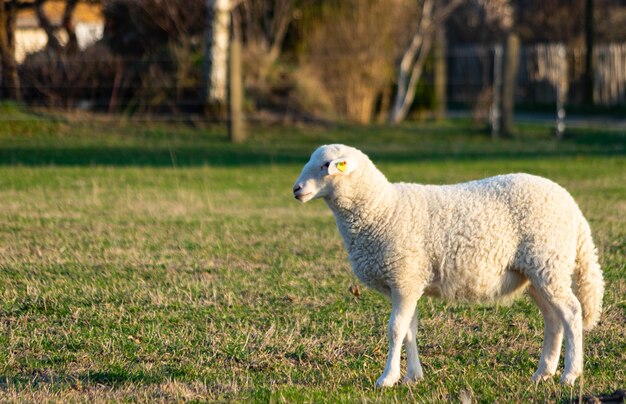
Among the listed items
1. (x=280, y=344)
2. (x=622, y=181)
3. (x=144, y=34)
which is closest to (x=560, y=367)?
(x=280, y=344)

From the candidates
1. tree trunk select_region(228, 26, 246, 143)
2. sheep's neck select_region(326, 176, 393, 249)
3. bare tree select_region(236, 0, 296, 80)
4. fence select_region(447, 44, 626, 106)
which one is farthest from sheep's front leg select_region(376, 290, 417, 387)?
fence select_region(447, 44, 626, 106)

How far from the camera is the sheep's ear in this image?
17.5 ft

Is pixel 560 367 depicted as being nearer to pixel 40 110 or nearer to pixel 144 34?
pixel 40 110

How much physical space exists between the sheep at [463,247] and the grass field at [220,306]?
32 cm

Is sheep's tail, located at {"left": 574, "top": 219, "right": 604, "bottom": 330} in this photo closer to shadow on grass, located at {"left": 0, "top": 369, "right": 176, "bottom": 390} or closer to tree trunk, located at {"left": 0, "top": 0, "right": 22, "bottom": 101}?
shadow on grass, located at {"left": 0, "top": 369, "right": 176, "bottom": 390}

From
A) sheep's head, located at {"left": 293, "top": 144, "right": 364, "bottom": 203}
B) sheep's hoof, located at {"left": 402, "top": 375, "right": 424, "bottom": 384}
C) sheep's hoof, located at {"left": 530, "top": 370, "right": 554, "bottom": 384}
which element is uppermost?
sheep's head, located at {"left": 293, "top": 144, "right": 364, "bottom": 203}

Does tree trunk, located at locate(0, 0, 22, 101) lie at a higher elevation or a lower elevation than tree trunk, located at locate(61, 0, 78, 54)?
lower

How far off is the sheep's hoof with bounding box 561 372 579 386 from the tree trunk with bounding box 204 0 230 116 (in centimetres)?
1486

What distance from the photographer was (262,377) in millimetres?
5461

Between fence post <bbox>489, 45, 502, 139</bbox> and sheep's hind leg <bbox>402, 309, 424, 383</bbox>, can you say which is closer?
sheep's hind leg <bbox>402, 309, 424, 383</bbox>

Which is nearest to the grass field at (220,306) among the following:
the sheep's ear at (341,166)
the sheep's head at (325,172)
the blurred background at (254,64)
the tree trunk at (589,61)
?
the sheep's head at (325,172)

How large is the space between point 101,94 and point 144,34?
2906 millimetres

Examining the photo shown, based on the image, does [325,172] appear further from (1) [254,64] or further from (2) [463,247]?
(1) [254,64]

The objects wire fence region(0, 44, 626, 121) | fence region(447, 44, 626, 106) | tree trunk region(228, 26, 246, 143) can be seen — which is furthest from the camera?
fence region(447, 44, 626, 106)
